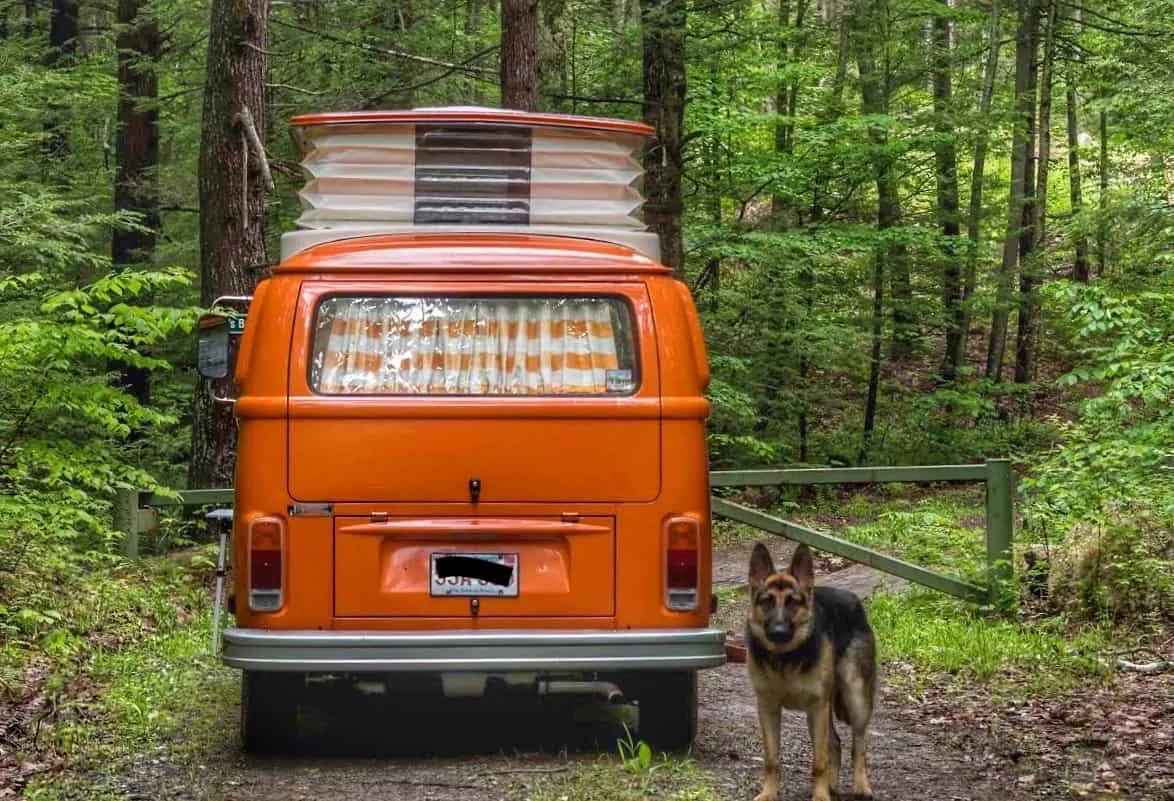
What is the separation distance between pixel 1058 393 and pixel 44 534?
23.5 m

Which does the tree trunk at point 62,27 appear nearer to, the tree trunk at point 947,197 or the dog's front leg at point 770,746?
the tree trunk at point 947,197

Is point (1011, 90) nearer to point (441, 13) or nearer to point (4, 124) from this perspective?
point (441, 13)

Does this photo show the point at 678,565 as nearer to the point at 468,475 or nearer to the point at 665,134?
the point at 468,475

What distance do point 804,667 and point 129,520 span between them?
26.0 ft

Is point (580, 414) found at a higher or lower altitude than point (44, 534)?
higher

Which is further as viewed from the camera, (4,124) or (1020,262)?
(1020,262)

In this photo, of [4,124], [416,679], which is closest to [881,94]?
[4,124]

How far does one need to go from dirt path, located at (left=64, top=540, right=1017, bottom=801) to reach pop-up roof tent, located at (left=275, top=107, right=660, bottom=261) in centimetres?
270

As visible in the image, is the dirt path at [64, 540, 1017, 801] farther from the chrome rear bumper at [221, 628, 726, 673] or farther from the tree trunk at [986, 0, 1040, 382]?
the tree trunk at [986, 0, 1040, 382]

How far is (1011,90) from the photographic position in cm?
2928

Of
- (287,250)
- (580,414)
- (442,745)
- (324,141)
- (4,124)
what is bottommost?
(442,745)

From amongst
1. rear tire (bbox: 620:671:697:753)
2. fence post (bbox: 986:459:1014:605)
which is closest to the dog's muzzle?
rear tire (bbox: 620:671:697:753)

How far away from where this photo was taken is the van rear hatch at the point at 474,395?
6.47 metres

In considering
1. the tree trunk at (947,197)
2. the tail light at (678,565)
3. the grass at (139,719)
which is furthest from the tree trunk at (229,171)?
the tree trunk at (947,197)
